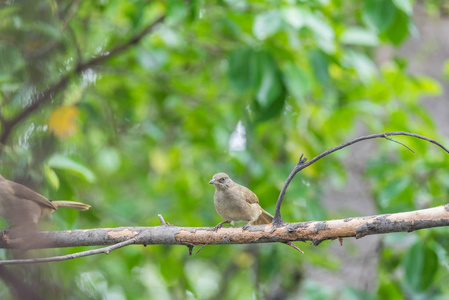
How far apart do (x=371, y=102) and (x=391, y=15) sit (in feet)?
4.01

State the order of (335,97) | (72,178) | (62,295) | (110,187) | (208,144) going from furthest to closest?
1. (110,187)
2. (208,144)
3. (335,97)
4. (72,178)
5. (62,295)

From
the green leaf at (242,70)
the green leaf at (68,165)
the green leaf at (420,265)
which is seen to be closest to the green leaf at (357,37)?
the green leaf at (242,70)

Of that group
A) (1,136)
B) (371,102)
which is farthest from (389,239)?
(1,136)

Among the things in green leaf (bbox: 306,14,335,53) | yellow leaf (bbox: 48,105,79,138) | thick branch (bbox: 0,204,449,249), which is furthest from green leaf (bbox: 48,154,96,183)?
green leaf (bbox: 306,14,335,53)

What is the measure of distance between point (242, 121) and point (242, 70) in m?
0.98

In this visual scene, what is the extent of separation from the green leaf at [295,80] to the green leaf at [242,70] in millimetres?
308

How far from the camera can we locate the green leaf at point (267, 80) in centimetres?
431

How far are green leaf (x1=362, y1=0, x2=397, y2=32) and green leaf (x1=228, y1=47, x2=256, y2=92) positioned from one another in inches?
38.6

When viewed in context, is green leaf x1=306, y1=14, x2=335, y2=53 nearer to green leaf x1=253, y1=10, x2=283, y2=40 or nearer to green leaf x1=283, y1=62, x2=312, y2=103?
green leaf x1=253, y1=10, x2=283, y2=40

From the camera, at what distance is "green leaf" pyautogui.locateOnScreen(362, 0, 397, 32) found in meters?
4.04

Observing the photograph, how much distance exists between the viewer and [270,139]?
5.88 meters

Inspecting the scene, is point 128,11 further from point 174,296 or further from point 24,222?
point 24,222

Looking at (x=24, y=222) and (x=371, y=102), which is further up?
(x=24, y=222)

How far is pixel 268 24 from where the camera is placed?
4.00 meters
